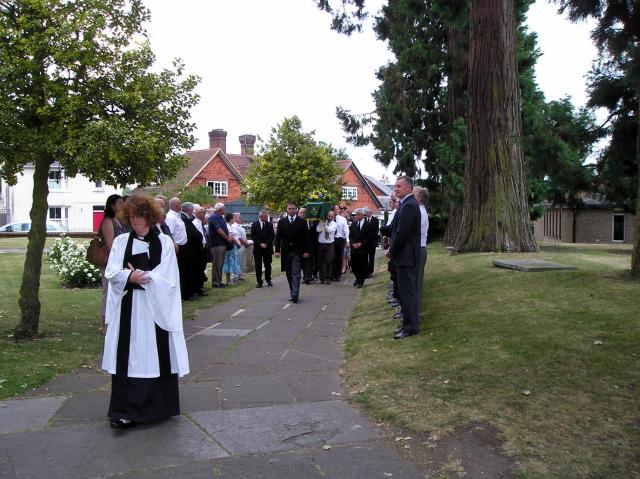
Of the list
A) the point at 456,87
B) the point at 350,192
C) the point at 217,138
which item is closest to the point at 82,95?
the point at 456,87

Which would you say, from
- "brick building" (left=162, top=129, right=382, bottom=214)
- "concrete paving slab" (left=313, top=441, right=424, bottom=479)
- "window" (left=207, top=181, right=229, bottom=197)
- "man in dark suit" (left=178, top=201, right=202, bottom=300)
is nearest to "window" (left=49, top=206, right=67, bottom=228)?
"brick building" (left=162, top=129, right=382, bottom=214)

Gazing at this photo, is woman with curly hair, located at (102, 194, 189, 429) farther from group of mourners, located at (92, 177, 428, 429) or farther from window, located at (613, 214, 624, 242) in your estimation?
window, located at (613, 214, 624, 242)

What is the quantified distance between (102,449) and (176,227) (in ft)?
25.5

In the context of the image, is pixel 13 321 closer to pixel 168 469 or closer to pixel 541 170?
pixel 168 469

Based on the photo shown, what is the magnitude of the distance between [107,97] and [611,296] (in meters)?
6.64

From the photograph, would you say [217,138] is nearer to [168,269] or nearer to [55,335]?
[55,335]

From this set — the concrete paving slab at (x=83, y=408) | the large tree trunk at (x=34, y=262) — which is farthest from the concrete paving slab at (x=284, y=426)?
the large tree trunk at (x=34, y=262)

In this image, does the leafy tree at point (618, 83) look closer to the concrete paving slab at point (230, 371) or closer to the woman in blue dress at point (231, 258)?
the concrete paving slab at point (230, 371)

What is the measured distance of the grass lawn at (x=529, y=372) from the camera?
4.34 meters

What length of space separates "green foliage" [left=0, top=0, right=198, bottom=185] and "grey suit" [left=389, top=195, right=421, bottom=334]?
3.09 meters

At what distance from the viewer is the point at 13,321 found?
9828mm

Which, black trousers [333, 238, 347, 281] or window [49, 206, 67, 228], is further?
window [49, 206, 67, 228]

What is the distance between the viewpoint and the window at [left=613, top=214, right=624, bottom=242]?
44.0 m

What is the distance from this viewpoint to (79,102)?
24.3 feet
